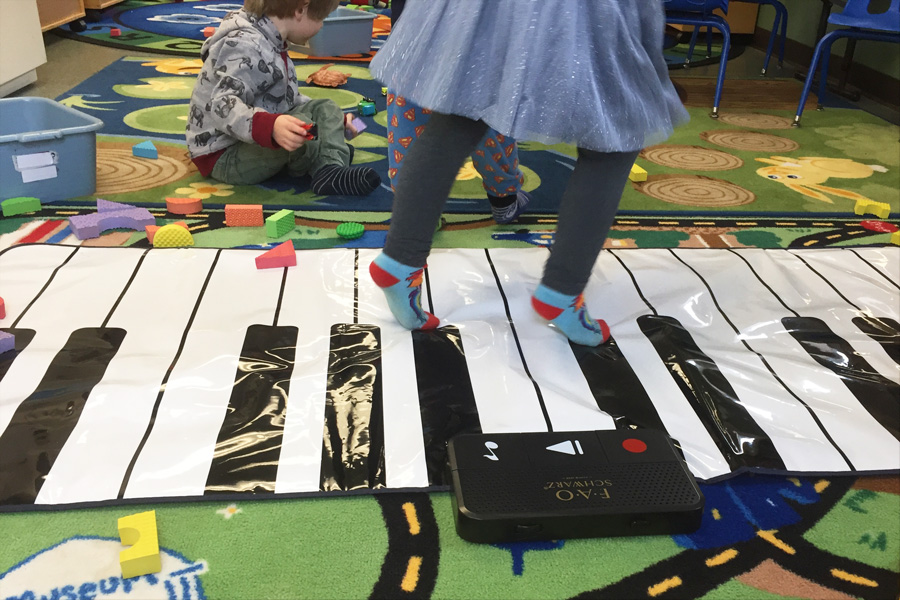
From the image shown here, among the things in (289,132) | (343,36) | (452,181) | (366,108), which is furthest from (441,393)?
(343,36)

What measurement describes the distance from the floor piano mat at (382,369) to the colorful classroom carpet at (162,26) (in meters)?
1.87

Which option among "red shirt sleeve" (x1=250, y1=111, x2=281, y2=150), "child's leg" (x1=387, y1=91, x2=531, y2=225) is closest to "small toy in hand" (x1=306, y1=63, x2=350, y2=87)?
"red shirt sleeve" (x1=250, y1=111, x2=281, y2=150)

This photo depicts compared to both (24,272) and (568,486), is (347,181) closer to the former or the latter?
(24,272)

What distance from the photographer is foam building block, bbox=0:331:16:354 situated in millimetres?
906

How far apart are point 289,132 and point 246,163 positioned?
0.19 meters

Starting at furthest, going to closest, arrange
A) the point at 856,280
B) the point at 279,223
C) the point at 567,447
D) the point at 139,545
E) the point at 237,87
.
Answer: the point at 237,87, the point at 279,223, the point at 856,280, the point at 567,447, the point at 139,545

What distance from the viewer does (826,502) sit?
0.76 meters

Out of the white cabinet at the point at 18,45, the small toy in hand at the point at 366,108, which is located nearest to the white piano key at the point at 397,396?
the small toy in hand at the point at 366,108

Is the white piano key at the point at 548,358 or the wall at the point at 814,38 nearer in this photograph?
the white piano key at the point at 548,358

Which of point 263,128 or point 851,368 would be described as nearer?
point 851,368

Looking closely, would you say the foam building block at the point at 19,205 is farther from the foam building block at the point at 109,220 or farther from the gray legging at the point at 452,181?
the gray legging at the point at 452,181

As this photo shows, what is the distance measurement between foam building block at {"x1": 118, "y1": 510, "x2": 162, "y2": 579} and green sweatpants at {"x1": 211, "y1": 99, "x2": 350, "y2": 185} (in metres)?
0.96

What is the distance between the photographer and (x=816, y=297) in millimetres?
1141

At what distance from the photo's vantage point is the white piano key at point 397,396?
2.53 ft
